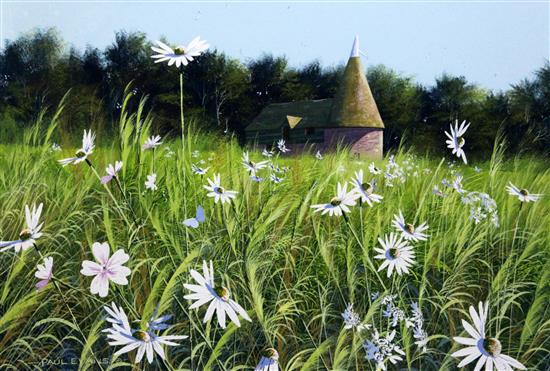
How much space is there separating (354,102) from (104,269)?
61.7ft

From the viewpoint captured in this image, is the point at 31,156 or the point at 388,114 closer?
the point at 31,156

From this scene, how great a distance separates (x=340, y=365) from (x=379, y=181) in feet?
5.71

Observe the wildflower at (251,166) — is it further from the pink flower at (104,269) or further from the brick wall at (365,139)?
the brick wall at (365,139)

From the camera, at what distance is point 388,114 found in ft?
97.0

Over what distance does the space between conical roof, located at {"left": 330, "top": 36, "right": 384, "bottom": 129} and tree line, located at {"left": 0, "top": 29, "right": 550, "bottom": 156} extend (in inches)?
196

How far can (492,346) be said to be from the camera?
1.14 meters

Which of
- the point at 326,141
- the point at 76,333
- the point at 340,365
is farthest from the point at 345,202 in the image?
the point at 326,141

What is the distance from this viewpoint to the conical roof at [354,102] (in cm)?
1909

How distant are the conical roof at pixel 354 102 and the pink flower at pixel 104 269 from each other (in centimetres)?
1825

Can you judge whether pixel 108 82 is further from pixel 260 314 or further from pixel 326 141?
pixel 260 314

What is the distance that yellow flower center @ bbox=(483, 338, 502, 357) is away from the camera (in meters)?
1.13

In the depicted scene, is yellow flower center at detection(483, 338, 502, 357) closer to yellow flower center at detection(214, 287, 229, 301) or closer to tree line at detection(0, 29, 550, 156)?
yellow flower center at detection(214, 287, 229, 301)

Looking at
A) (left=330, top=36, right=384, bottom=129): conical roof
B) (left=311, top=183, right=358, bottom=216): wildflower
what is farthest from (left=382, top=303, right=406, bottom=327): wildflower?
(left=330, top=36, right=384, bottom=129): conical roof

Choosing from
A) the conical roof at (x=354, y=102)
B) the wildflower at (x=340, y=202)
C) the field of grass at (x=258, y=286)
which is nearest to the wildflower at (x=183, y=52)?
the field of grass at (x=258, y=286)
